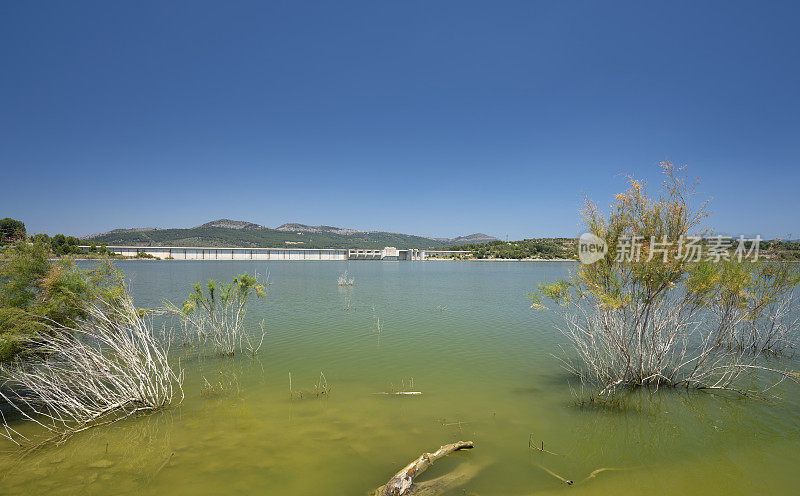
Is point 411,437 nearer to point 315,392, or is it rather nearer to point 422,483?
point 422,483

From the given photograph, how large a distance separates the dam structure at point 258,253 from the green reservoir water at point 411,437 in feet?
450

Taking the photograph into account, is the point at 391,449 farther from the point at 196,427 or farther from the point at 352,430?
the point at 196,427

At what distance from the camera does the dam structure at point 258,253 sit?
449 feet

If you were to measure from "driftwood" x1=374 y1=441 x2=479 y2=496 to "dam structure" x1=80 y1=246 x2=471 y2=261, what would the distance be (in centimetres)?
14482

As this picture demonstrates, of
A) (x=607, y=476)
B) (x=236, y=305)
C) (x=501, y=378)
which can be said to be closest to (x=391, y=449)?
(x=607, y=476)

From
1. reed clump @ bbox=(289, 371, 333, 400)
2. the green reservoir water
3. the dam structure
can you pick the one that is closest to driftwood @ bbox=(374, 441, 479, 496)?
the green reservoir water

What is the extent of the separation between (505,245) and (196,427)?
577ft

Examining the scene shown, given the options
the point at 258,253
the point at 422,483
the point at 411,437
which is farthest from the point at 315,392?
the point at 258,253

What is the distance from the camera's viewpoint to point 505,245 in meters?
176

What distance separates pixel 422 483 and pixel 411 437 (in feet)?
6.45

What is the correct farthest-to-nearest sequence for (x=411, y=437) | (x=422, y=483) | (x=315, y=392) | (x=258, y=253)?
(x=258, y=253), (x=315, y=392), (x=411, y=437), (x=422, y=483)

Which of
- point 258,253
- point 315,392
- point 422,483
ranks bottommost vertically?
point 315,392

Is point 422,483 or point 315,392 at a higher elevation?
point 422,483

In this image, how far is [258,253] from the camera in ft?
495
